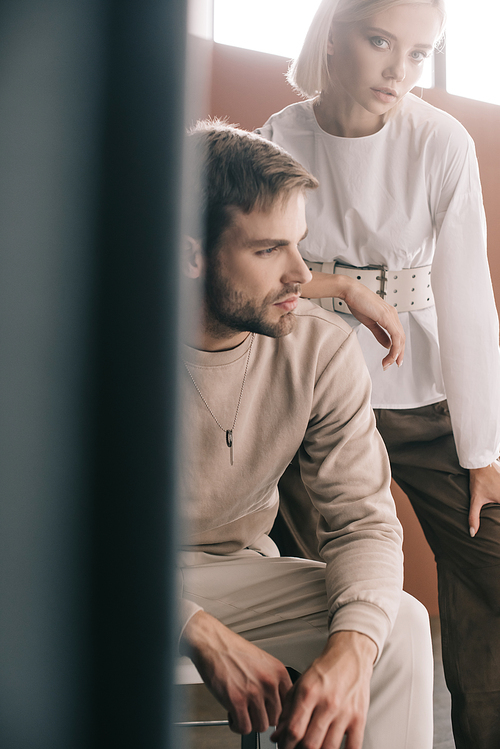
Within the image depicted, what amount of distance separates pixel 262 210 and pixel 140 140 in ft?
1.54

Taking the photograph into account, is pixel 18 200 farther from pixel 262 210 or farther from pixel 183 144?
pixel 262 210

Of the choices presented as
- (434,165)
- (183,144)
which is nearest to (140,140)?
(183,144)

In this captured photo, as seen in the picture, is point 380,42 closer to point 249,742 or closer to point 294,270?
point 294,270

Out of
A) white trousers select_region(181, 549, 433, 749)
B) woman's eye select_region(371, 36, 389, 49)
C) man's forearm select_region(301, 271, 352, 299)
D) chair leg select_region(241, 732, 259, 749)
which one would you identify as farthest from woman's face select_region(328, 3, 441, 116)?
chair leg select_region(241, 732, 259, 749)

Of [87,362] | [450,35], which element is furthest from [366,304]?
[450,35]

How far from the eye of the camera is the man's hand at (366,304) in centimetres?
71

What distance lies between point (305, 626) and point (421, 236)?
0.55m

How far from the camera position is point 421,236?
2.61ft

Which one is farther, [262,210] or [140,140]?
[262,210]

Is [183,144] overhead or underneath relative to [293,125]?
underneath

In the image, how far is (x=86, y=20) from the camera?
9cm

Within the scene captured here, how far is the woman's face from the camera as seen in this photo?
2.19 ft

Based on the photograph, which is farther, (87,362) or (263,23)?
(263,23)

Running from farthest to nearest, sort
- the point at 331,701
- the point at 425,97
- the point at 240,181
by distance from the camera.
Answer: the point at 425,97, the point at 240,181, the point at 331,701
